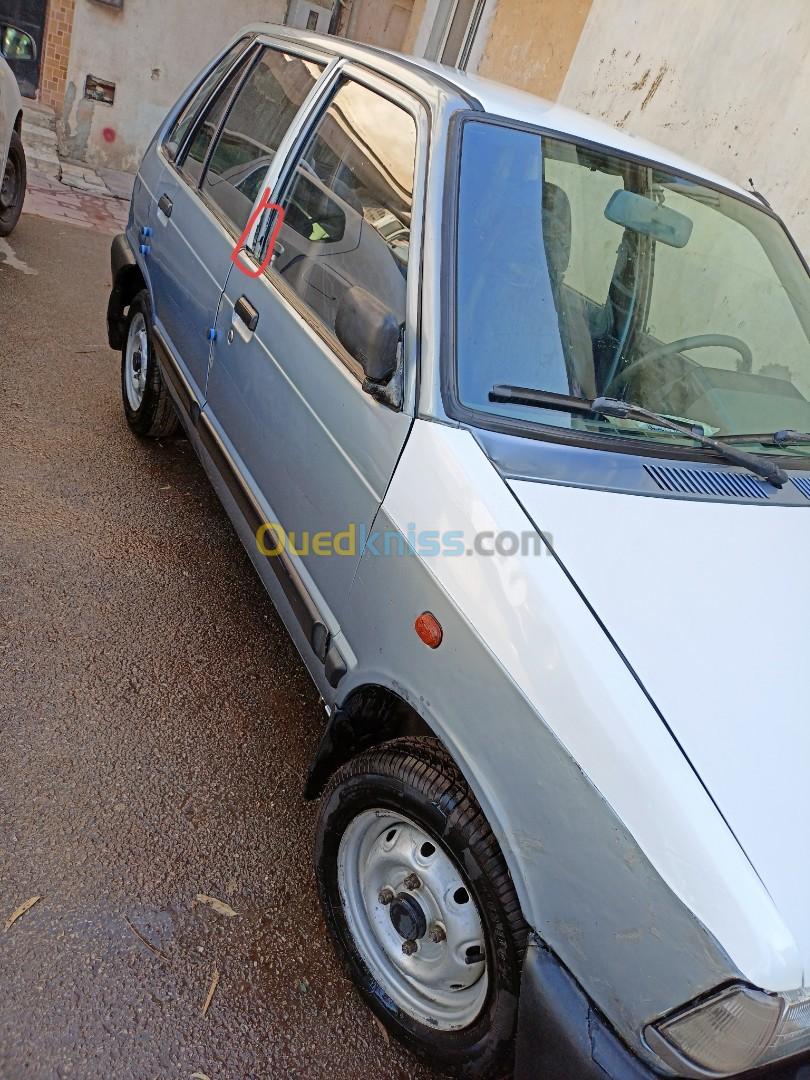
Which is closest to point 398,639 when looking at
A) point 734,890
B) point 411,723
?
point 411,723

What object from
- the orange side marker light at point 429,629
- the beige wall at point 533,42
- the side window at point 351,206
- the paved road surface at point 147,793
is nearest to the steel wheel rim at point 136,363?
the paved road surface at point 147,793

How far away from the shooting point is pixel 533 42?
715 cm

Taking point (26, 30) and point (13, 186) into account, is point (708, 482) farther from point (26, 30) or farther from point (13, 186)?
point (26, 30)

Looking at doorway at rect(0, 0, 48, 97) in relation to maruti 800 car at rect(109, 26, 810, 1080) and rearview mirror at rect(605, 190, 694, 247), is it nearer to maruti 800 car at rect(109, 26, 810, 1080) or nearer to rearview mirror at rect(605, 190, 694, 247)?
maruti 800 car at rect(109, 26, 810, 1080)

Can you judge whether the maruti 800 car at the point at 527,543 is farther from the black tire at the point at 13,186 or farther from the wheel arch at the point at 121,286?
the black tire at the point at 13,186

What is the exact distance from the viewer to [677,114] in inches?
216

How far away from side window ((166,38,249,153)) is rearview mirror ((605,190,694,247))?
6.83 ft

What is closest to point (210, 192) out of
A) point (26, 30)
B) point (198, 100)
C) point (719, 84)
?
point (198, 100)

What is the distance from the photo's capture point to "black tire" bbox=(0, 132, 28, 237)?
6.09 meters

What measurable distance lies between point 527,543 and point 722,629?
446mm

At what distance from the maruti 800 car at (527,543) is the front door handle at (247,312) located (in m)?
0.01

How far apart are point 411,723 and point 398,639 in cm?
30

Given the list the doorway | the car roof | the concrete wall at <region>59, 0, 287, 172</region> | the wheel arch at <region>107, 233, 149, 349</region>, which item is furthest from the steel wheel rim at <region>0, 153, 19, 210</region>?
the car roof

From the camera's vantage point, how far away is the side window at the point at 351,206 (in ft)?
7.57
